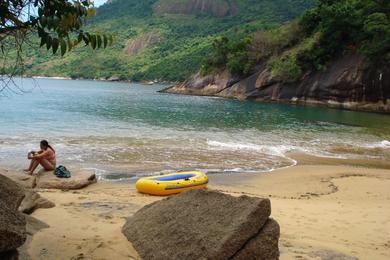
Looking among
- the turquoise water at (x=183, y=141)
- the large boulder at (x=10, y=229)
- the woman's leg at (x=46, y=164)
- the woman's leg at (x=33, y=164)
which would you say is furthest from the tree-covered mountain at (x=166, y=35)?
the large boulder at (x=10, y=229)

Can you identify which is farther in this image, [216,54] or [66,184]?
[216,54]

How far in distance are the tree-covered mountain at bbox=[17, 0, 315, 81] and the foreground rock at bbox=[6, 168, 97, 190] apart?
10111 cm

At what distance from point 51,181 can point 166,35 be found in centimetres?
14540

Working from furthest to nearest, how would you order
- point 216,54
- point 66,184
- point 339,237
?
point 216,54 < point 66,184 < point 339,237

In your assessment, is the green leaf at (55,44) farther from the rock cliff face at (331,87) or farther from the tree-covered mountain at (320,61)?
the tree-covered mountain at (320,61)

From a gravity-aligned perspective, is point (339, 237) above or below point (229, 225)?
below

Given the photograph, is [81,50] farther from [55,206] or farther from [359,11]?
[55,206]

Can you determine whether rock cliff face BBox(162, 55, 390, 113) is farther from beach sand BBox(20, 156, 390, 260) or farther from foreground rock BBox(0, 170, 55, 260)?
foreground rock BBox(0, 170, 55, 260)

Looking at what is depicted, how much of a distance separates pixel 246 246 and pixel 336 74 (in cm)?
5268

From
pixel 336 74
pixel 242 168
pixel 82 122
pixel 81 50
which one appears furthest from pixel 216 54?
pixel 81 50

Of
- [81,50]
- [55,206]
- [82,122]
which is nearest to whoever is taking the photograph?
[55,206]

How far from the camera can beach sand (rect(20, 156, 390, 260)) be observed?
575cm

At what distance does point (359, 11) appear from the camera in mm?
52500

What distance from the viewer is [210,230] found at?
4.95 meters
